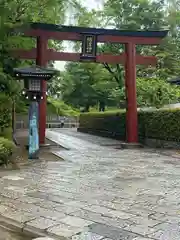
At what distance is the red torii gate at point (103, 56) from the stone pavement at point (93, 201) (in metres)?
6.39

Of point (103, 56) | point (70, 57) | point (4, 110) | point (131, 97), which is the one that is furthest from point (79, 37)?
point (4, 110)

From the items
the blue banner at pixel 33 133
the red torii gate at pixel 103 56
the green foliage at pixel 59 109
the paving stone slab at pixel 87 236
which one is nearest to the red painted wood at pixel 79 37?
Result: the red torii gate at pixel 103 56

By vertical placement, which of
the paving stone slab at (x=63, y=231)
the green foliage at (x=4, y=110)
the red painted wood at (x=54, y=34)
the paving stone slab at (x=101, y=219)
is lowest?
the paving stone slab at (x=101, y=219)

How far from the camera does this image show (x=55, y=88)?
124 ft

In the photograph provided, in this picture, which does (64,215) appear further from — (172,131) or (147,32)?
(147,32)

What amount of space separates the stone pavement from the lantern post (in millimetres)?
1536

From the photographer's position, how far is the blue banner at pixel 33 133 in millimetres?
11762

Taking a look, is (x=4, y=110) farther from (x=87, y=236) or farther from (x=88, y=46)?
(x=87, y=236)

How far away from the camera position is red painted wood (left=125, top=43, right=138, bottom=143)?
54.6 ft

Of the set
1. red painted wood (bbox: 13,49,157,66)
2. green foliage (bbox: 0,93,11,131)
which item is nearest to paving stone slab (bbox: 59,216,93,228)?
green foliage (bbox: 0,93,11,131)

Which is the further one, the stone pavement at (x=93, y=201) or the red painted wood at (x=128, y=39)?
the red painted wood at (x=128, y=39)

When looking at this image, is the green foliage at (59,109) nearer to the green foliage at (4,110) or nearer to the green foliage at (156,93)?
the green foliage at (156,93)

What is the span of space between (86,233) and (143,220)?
980 millimetres

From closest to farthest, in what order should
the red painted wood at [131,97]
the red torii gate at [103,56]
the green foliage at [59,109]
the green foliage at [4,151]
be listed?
the green foliage at [4,151]
the red torii gate at [103,56]
the red painted wood at [131,97]
the green foliage at [59,109]
